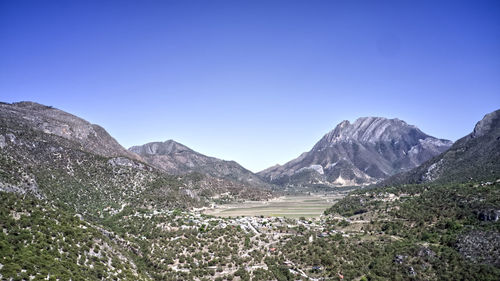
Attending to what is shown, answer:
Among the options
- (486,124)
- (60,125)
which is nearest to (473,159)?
(486,124)

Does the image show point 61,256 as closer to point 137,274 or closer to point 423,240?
point 137,274

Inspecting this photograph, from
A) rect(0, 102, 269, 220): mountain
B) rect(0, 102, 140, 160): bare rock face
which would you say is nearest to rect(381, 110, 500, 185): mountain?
rect(0, 102, 269, 220): mountain

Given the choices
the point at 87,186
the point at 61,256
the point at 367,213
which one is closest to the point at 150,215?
the point at 87,186

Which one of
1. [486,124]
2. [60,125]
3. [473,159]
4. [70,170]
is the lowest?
[70,170]

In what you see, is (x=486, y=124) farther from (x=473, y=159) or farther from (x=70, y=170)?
(x=70, y=170)

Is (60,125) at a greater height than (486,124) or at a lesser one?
lesser

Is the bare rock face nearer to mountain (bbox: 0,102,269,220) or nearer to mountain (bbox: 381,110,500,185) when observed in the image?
mountain (bbox: 0,102,269,220)

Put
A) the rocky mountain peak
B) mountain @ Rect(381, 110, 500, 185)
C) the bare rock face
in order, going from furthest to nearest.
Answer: the rocky mountain peak, mountain @ Rect(381, 110, 500, 185), the bare rock face
